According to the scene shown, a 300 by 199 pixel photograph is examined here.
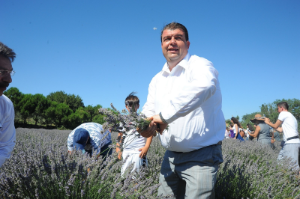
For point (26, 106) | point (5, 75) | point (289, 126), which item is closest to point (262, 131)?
point (289, 126)

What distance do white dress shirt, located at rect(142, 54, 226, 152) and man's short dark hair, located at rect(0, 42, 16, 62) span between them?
4.25 ft

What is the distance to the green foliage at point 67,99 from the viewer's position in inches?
2142

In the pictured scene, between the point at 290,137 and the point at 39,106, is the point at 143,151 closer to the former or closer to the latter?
the point at 290,137

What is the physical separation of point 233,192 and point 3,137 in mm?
2480

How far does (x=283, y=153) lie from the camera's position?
193 inches

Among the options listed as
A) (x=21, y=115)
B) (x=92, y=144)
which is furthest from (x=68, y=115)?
(x=92, y=144)

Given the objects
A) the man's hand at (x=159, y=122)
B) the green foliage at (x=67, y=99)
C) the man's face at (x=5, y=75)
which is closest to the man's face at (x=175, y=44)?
the man's hand at (x=159, y=122)

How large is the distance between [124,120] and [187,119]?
1.57 ft

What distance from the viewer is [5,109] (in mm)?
1907

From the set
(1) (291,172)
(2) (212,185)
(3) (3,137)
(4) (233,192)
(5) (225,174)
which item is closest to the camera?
(2) (212,185)

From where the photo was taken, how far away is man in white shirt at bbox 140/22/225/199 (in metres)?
1.34

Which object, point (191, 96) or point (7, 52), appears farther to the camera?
point (7, 52)

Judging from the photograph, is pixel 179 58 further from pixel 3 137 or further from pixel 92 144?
pixel 92 144

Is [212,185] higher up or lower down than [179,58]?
lower down
